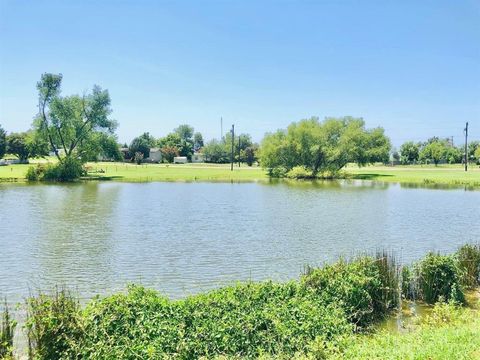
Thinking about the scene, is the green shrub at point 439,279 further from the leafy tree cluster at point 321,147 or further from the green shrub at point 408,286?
the leafy tree cluster at point 321,147

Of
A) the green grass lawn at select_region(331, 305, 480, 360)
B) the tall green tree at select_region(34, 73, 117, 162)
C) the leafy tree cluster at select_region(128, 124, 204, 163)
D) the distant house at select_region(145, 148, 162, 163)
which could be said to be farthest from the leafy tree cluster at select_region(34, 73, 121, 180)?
the green grass lawn at select_region(331, 305, 480, 360)

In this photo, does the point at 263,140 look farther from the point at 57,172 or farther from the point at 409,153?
the point at 409,153

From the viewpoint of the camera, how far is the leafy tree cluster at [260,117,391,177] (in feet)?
273

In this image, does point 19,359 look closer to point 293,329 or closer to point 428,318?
point 293,329

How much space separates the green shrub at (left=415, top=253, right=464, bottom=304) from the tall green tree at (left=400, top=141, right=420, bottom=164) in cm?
14964

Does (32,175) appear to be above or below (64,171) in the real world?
below

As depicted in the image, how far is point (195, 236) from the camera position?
2350cm

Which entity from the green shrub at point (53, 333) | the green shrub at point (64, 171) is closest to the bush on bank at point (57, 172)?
the green shrub at point (64, 171)

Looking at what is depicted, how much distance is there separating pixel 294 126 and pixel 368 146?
51.9ft

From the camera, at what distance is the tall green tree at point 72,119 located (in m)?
75.8

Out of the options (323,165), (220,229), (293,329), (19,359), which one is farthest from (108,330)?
(323,165)

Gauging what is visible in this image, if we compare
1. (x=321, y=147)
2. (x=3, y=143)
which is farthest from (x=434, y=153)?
(x=3, y=143)

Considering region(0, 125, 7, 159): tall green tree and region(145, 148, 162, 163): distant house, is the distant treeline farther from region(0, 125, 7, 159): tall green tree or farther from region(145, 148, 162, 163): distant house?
region(145, 148, 162, 163): distant house

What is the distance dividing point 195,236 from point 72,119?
2430 inches
